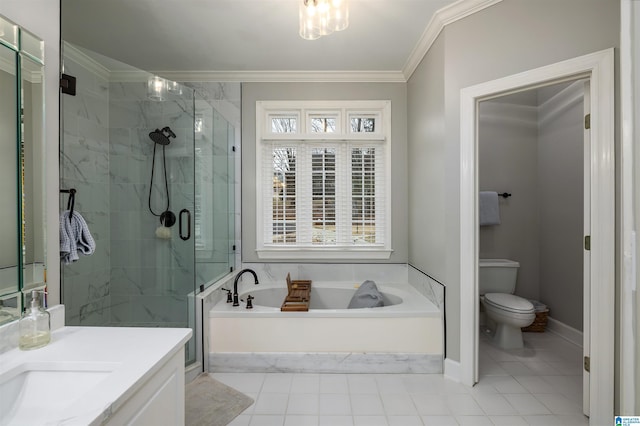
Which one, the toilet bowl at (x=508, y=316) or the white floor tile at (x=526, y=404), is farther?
the toilet bowl at (x=508, y=316)

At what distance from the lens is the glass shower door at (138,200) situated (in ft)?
7.41

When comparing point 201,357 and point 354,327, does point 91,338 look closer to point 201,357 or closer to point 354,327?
point 201,357

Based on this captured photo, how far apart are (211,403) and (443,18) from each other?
10.2 ft

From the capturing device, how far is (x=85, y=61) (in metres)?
1.97

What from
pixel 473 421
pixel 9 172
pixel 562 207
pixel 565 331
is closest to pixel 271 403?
pixel 473 421

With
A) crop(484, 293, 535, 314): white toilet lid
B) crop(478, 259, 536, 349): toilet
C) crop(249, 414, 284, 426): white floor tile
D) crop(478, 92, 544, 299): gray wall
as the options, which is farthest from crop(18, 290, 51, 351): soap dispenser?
crop(478, 92, 544, 299): gray wall

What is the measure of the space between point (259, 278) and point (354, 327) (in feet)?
3.96

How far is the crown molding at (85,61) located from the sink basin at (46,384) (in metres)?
1.56

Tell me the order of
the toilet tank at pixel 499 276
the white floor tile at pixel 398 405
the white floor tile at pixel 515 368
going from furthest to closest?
the toilet tank at pixel 499 276
the white floor tile at pixel 515 368
the white floor tile at pixel 398 405

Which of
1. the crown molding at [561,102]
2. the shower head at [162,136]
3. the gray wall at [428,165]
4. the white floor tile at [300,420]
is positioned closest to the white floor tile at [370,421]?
the white floor tile at [300,420]

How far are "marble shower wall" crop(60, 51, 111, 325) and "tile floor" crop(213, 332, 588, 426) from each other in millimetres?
1120

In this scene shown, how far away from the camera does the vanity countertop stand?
0.68 metres

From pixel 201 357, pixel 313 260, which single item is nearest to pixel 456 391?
pixel 313 260

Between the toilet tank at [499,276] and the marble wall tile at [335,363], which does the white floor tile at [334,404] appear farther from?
the toilet tank at [499,276]
